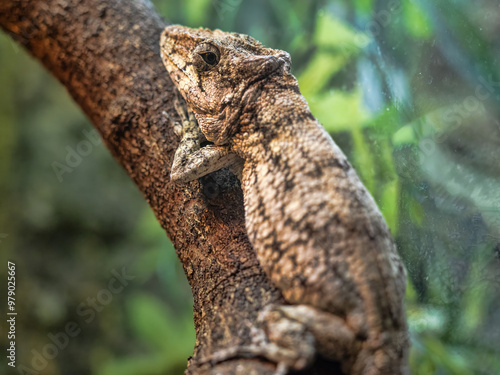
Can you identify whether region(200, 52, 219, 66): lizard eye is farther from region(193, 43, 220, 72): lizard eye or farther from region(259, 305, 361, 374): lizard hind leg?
region(259, 305, 361, 374): lizard hind leg

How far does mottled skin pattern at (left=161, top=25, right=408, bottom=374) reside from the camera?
5.81 feet

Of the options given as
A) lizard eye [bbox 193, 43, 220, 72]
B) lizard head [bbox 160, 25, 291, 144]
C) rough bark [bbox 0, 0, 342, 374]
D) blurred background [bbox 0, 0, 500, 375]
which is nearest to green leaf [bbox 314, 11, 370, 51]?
blurred background [bbox 0, 0, 500, 375]

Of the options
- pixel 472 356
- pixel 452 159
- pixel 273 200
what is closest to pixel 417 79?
pixel 452 159

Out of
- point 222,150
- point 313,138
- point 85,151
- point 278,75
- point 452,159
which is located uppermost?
point 85,151

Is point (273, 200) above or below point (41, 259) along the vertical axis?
below

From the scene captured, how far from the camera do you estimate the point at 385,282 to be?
181 cm

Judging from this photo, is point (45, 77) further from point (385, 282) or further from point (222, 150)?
point (385, 282)

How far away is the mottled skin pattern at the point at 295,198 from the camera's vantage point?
177cm

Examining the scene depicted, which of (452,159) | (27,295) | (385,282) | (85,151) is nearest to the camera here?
(385,282)

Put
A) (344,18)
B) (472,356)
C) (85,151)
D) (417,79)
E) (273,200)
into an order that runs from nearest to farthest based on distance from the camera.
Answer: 1. (273,200)
2. (472,356)
3. (417,79)
4. (344,18)
5. (85,151)

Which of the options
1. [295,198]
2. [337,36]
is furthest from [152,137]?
[337,36]

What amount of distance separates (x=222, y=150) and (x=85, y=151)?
12.5 ft

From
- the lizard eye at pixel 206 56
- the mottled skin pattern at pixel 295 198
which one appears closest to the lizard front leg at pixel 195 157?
the mottled skin pattern at pixel 295 198

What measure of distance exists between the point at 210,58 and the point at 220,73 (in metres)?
0.12
